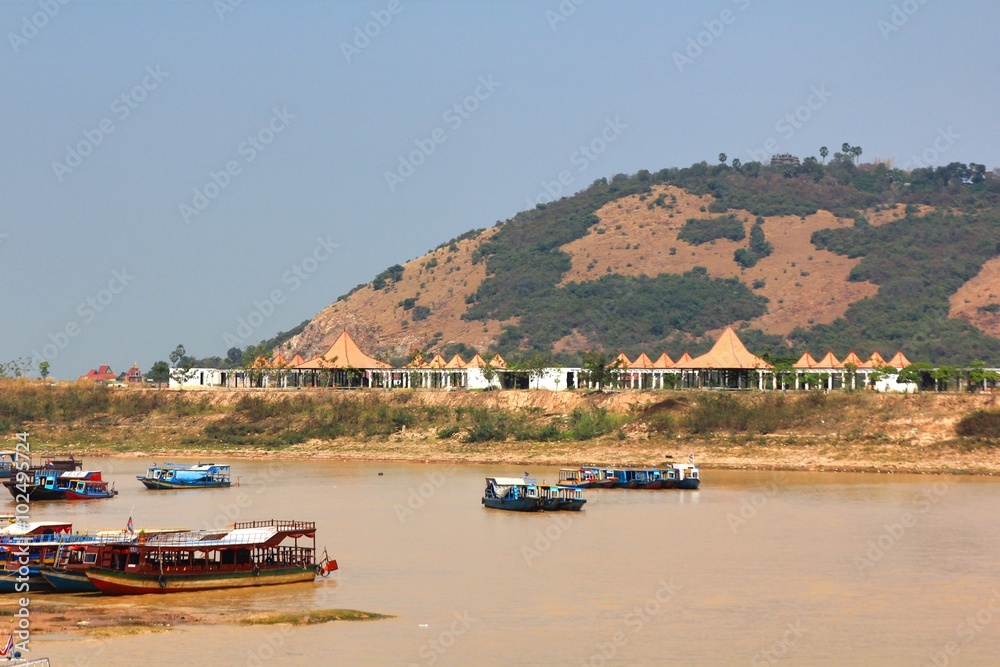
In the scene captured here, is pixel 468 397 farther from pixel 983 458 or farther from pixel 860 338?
pixel 860 338

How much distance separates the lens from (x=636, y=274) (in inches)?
6575

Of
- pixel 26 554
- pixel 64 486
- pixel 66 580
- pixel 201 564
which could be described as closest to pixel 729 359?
pixel 64 486

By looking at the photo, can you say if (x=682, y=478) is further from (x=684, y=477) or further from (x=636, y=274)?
(x=636, y=274)

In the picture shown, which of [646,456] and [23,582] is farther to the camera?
[646,456]

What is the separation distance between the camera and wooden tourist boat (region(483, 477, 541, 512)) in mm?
47094

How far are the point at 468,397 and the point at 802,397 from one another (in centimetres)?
2160

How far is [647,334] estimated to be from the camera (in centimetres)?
14988

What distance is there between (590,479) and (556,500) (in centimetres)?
912

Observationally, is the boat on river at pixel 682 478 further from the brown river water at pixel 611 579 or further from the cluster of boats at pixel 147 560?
the cluster of boats at pixel 147 560

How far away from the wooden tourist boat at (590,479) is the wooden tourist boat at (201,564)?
24797 millimetres

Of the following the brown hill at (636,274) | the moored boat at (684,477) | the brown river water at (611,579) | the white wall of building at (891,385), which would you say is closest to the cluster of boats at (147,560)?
the brown river water at (611,579)

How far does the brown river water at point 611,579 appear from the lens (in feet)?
83.5

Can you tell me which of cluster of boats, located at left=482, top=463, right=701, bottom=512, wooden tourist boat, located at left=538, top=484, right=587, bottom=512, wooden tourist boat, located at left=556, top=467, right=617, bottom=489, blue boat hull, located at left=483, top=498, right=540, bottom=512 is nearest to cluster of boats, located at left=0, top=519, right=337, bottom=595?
blue boat hull, located at left=483, top=498, right=540, bottom=512

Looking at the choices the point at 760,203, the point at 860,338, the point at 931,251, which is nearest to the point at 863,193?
the point at 760,203
